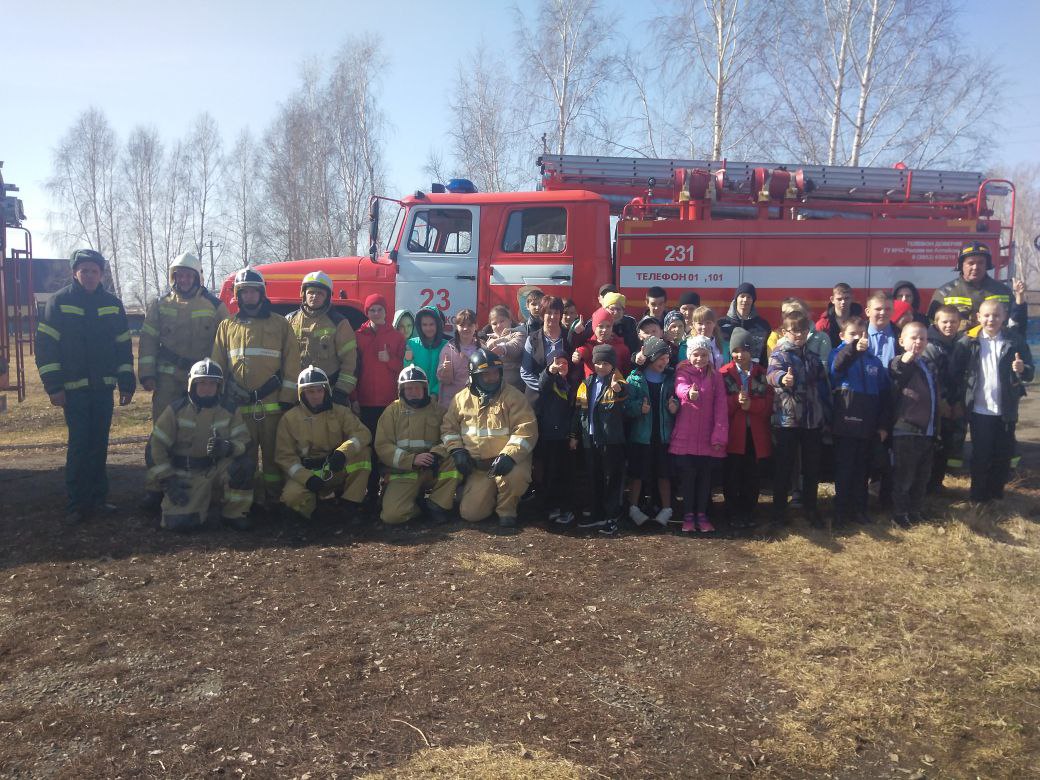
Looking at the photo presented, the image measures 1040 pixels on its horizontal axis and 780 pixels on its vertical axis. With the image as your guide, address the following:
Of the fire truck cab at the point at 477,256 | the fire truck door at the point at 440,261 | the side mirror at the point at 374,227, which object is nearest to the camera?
the fire truck cab at the point at 477,256

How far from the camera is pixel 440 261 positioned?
26.7ft

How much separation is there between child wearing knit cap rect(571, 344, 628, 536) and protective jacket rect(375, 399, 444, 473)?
1.23 m

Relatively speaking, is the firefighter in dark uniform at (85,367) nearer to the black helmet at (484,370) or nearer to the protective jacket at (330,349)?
the protective jacket at (330,349)

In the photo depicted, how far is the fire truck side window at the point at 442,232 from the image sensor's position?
26.6 feet

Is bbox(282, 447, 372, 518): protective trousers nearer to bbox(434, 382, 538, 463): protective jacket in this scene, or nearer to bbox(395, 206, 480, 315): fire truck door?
bbox(434, 382, 538, 463): protective jacket

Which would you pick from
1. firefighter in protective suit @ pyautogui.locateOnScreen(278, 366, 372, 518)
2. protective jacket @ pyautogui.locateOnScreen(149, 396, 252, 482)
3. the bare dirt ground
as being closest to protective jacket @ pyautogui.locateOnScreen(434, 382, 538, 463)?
the bare dirt ground

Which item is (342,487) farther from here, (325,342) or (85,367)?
(85,367)

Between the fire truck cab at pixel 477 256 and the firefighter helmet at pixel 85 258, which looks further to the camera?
the fire truck cab at pixel 477 256

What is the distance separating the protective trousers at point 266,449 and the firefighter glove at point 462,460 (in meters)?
1.61

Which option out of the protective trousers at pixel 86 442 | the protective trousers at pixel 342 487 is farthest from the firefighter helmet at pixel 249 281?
the protective trousers at pixel 342 487

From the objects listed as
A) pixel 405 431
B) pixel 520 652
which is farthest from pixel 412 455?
pixel 520 652

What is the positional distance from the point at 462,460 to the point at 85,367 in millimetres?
3364

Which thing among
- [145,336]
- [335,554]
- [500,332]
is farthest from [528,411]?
[145,336]

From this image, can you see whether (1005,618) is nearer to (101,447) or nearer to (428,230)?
(428,230)
